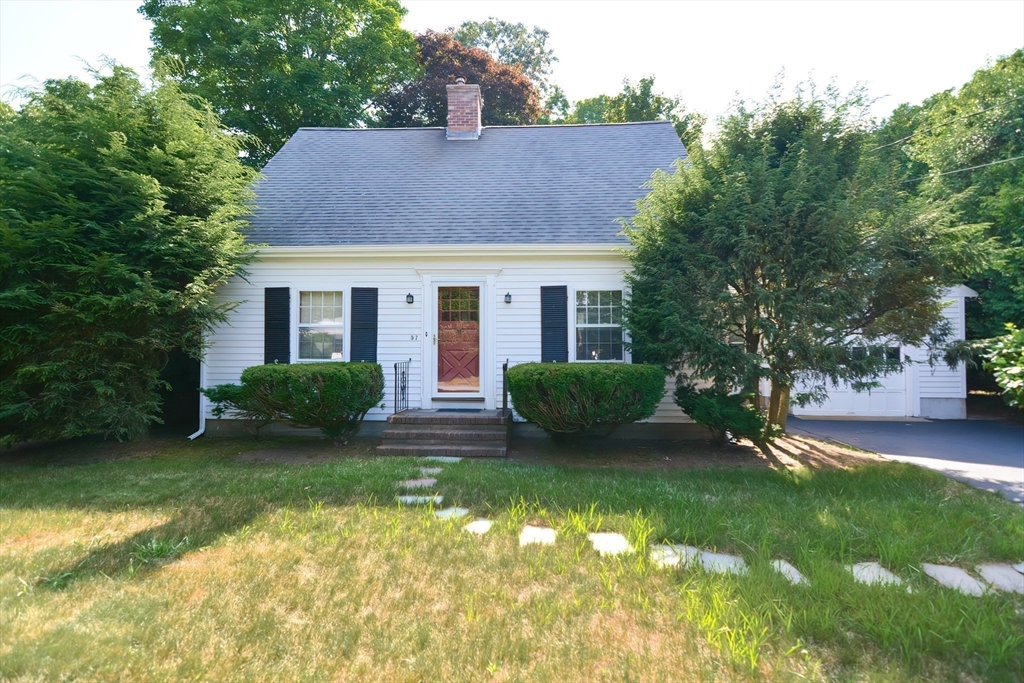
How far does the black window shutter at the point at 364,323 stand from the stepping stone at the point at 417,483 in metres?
3.70

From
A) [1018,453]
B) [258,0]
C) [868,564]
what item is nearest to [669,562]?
[868,564]

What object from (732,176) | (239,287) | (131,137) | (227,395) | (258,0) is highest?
(258,0)

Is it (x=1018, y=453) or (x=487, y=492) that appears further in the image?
(x=1018, y=453)

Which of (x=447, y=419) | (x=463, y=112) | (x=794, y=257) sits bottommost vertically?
(x=447, y=419)

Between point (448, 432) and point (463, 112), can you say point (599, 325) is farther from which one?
point (463, 112)

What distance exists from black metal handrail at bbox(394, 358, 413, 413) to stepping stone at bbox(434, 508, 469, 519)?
4375 millimetres

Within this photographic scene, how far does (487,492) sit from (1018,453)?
8.07 metres

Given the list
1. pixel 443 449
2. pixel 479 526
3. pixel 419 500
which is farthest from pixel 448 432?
pixel 479 526

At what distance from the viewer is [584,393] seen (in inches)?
274

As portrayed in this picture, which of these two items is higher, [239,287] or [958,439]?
[239,287]

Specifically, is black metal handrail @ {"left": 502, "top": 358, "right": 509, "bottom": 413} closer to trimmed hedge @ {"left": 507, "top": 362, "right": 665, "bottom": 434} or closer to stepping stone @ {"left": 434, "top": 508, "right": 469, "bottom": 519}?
trimmed hedge @ {"left": 507, "top": 362, "right": 665, "bottom": 434}

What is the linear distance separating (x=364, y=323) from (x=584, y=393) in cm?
425

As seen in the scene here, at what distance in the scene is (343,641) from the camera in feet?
8.54

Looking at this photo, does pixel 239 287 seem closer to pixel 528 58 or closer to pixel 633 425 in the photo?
pixel 633 425
